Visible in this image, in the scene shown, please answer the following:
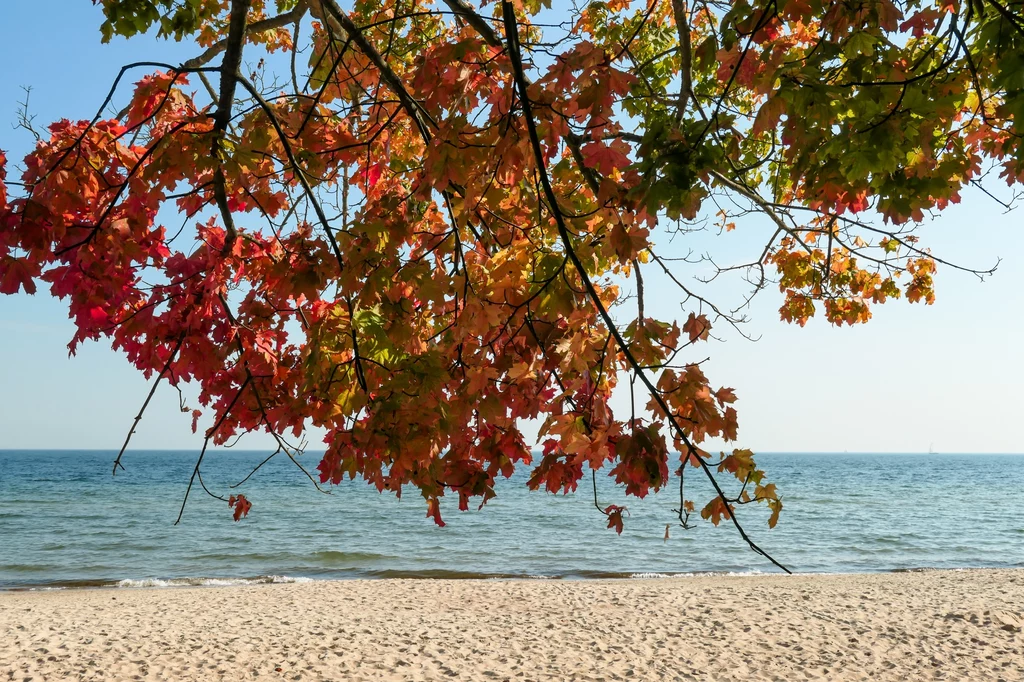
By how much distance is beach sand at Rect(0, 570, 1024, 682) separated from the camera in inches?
324

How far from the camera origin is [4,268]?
10.2 feet

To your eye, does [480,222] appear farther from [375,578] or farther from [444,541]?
[444,541]

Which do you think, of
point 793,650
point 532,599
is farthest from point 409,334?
point 532,599

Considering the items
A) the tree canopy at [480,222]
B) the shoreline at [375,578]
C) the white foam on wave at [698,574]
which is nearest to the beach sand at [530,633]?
the shoreline at [375,578]

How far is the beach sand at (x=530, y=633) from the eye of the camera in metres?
8.22

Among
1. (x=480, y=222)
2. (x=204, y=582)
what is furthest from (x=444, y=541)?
(x=480, y=222)

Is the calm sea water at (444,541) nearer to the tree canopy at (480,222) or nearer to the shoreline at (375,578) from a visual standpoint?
the shoreline at (375,578)

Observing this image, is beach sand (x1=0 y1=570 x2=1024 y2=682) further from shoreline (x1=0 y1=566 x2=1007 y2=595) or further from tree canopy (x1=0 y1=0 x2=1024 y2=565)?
tree canopy (x1=0 y1=0 x2=1024 y2=565)

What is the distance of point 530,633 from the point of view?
10.0 metres

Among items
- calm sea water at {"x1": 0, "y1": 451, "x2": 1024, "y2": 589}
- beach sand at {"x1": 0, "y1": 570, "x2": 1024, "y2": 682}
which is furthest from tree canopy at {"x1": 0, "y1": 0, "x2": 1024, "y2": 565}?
calm sea water at {"x1": 0, "y1": 451, "x2": 1024, "y2": 589}

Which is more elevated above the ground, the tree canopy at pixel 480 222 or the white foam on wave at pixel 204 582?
the tree canopy at pixel 480 222

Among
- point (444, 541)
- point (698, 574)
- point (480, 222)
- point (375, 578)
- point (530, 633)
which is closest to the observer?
point (480, 222)

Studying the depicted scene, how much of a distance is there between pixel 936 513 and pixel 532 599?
29424 mm

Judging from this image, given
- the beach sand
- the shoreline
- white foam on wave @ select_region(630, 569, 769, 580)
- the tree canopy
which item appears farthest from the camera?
white foam on wave @ select_region(630, 569, 769, 580)
